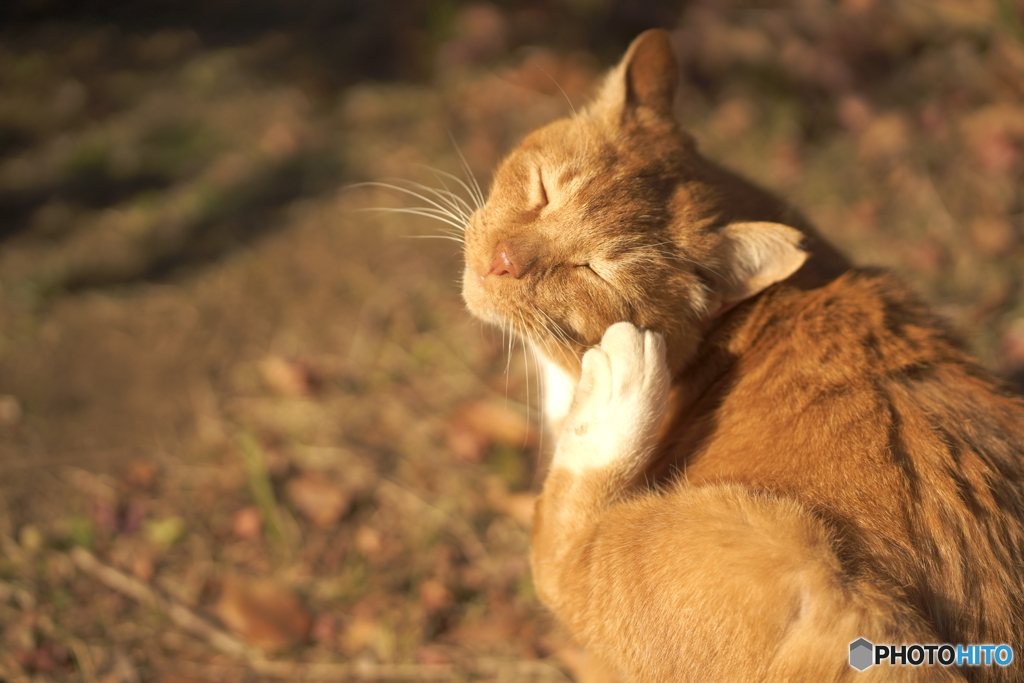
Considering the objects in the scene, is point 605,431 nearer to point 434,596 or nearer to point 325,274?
point 434,596

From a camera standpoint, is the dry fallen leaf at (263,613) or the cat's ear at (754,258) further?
the dry fallen leaf at (263,613)

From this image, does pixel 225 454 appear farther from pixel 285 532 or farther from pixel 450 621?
pixel 450 621

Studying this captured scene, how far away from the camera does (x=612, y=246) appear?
1974 millimetres

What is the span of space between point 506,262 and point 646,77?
3.22 feet

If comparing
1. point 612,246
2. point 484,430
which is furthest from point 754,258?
point 484,430

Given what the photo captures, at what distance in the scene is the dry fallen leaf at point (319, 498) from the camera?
294 cm

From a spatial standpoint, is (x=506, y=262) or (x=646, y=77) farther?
(x=646, y=77)

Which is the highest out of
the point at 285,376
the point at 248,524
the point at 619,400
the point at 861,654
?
the point at 619,400

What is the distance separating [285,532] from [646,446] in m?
1.67

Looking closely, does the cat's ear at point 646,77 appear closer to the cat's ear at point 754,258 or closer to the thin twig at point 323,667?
the cat's ear at point 754,258

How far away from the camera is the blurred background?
269 centimetres

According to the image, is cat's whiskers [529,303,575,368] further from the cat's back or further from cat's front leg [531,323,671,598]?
the cat's back

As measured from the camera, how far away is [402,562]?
2.84 meters

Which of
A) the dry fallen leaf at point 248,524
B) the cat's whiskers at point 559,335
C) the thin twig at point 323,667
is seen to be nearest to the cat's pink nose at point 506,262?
the cat's whiskers at point 559,335
